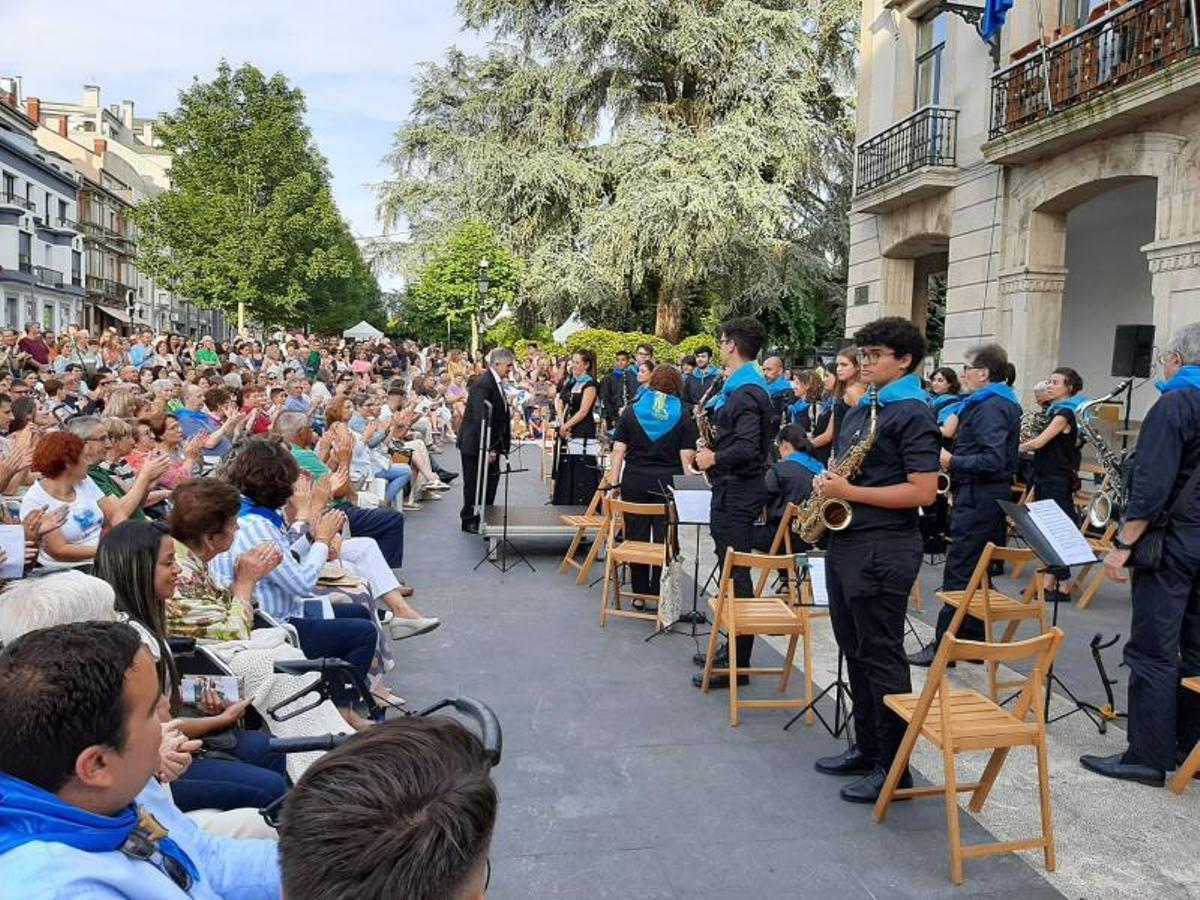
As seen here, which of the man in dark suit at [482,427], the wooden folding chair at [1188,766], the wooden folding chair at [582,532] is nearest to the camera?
the wooden folding chair at [1188,766]

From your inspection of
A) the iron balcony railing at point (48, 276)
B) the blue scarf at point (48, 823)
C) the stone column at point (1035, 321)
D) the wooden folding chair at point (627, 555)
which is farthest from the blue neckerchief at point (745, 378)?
the iron balcony railing at point (48, 276)

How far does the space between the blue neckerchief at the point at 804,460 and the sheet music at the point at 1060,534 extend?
2.69 metres

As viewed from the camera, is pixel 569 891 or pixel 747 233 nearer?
pixel 569 891

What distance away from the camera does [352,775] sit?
48.7 inches

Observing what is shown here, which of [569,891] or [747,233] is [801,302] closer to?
[747,233]

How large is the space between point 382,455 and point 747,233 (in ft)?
53.2

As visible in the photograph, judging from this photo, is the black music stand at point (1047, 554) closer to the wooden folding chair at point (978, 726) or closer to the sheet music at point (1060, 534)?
the sheet music at point (1060, 534)

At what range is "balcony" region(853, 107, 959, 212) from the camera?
49.7ft

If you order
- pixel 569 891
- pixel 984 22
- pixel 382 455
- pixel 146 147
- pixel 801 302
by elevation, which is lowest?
pixel 569 891

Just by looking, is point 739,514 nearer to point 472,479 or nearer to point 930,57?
point 472,479

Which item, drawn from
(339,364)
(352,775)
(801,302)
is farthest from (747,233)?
(352,775)

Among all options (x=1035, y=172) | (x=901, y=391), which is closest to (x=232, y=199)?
(x=1035, y=172)

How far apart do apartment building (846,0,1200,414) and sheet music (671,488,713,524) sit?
749 cm

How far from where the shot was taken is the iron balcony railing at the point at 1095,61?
10344 mm
